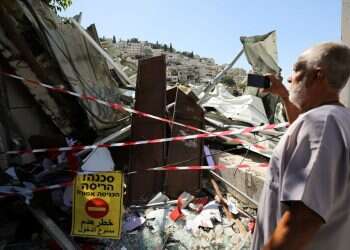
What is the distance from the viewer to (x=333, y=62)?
1.61m

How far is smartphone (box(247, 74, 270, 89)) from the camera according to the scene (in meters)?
2.47

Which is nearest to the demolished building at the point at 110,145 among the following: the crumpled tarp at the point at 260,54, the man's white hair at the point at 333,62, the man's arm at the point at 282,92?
the crumpled tarp at the point at 260,54

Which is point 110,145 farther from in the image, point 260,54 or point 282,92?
point 260,54

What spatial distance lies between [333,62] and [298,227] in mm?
656

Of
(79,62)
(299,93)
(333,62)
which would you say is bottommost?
(299,93)

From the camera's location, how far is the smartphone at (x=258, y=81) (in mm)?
2473

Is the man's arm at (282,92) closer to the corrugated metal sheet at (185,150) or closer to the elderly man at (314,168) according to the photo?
the elderly man at (314,168)

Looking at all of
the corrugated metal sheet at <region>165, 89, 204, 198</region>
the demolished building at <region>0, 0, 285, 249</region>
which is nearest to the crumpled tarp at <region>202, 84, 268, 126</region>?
the demolished building at <region>0, 0, 285, 249</region>

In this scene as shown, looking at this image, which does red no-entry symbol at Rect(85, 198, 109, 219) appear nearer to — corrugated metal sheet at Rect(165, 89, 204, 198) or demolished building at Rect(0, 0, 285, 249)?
demolished building at Rect(0, 0, 285, 249)

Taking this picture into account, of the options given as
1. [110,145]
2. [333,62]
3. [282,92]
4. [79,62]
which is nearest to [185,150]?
[110,145]

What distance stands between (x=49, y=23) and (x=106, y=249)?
3.88 meters

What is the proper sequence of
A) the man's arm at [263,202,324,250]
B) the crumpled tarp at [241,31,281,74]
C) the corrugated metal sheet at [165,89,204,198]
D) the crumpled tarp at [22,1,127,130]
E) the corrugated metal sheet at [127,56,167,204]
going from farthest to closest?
the crumpled tarp at [241,31,281,74] < the crumpled tarp at [22,1,127,130] < the corrugated metal sheet at [165,89,204,198] < the corrugated metal sheet at [127,56,167,204] < the man's arm at [263,202,324,250]

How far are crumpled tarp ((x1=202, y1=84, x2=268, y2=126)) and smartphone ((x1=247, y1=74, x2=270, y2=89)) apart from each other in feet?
15.3

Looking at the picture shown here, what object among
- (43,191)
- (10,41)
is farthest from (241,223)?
(10,41)
